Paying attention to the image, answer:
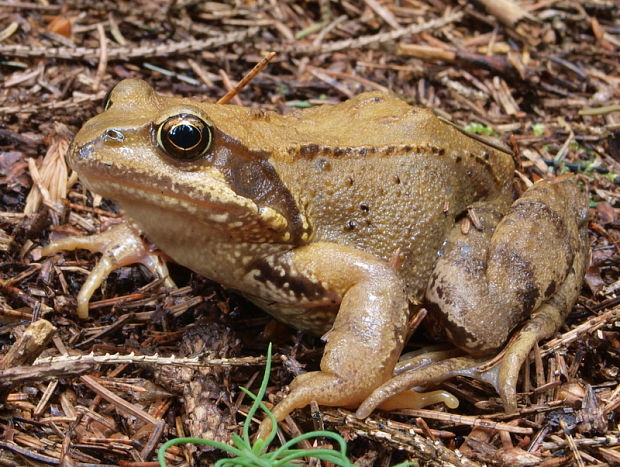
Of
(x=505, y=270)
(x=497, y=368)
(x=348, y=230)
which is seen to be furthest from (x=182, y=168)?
(x=497, y=368)

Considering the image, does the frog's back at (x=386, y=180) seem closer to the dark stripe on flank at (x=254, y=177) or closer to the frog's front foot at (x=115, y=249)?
the dark stripe on flank at (x=254, y=177)

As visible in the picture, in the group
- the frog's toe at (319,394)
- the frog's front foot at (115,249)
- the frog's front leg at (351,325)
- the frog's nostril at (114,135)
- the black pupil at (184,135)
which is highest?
the black pupil at (184,135)

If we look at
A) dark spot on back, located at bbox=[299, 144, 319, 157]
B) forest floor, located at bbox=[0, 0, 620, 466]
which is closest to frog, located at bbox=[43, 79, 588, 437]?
dark spot on back, located at bbox=[299, 144, 319, 157]

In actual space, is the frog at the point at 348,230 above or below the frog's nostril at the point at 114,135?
below

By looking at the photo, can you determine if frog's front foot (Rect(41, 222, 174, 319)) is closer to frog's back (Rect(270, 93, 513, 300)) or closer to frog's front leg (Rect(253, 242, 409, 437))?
frog's front leg (Rect(253, 242, 409, 437))

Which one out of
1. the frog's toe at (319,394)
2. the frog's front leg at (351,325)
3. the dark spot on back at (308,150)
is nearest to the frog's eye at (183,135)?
the dark spot on back at (308,150)

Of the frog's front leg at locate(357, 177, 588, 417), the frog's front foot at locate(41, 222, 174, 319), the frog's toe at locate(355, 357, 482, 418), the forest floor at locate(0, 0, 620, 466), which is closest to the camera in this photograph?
the forest floor at locate(0, 0, 620, 466)

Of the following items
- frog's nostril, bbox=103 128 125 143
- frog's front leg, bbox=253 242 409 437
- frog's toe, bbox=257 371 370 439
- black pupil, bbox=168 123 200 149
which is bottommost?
frog's toe, bbox=257 371 370 439

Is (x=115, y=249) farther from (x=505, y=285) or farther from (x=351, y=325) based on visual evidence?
(x=505, y=285)
